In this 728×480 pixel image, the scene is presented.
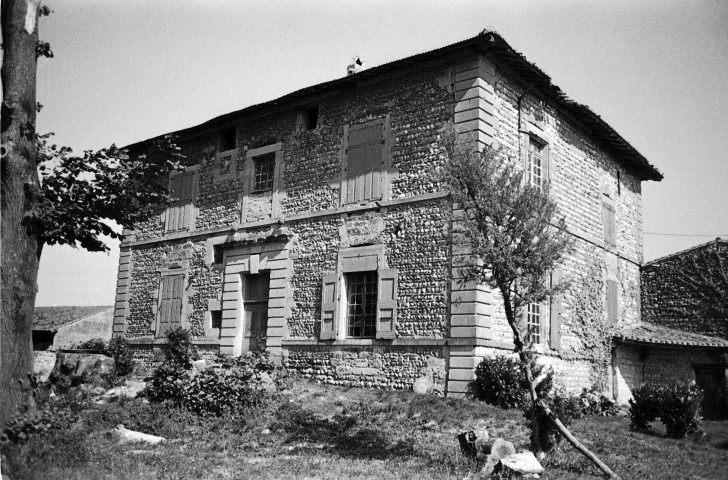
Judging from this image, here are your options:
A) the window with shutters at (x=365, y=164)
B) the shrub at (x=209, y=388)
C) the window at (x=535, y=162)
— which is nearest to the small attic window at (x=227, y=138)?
the window with shutters at (x=365, y=164)

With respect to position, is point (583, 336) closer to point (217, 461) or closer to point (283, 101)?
point (283, 101)

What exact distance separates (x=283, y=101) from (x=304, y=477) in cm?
1111

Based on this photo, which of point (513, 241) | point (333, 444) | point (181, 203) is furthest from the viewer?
point (181, 203)

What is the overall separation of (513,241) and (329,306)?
22.5 ft

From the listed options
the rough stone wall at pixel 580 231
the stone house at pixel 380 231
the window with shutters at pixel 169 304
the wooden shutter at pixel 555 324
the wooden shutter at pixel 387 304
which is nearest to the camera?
the stone house at pixel 380 231

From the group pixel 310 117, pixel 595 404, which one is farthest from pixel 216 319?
pixel 595 404

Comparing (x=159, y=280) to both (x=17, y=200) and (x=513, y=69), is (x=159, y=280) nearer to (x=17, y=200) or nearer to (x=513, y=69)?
(x=513, y=69)

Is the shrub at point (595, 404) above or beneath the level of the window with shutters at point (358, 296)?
beneath

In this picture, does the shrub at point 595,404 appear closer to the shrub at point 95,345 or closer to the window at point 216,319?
the window at point 216,319

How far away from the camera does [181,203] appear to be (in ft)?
63.7

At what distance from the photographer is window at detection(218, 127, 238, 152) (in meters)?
18.6

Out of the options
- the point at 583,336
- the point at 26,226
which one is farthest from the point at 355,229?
the point at 26,226

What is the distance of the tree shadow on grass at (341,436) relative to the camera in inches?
377

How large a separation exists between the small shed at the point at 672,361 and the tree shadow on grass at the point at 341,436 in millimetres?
8915
